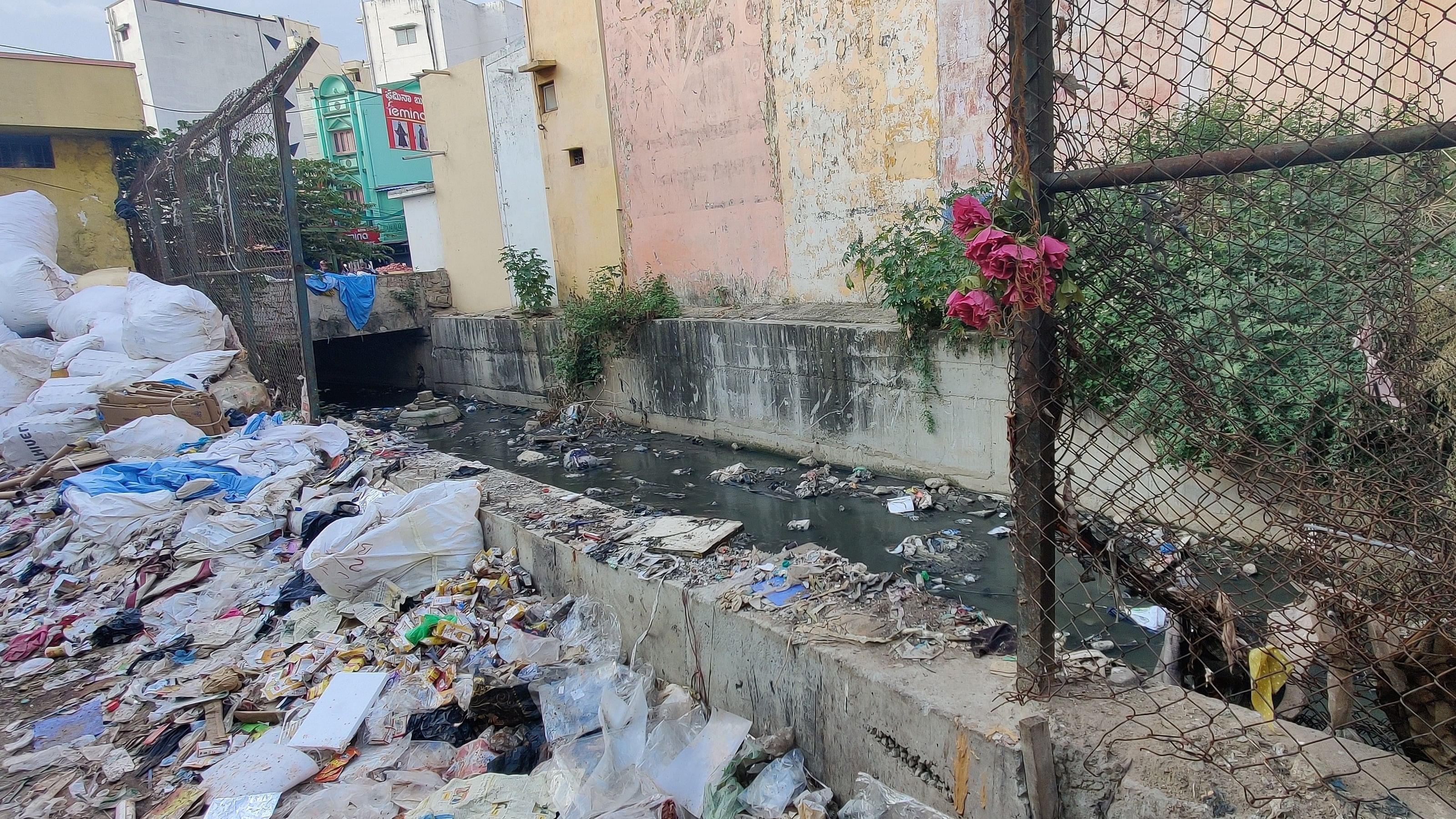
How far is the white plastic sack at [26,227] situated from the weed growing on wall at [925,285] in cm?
984

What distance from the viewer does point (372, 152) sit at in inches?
929

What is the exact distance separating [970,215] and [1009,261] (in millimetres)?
134

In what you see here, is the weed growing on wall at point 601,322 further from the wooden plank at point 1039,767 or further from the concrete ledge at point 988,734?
the wooden plank at point 1039,767

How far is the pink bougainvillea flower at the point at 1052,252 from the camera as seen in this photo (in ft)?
5.09

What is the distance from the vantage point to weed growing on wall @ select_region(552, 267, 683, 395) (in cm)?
987

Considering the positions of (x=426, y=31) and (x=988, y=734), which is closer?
(x=988, y=734)

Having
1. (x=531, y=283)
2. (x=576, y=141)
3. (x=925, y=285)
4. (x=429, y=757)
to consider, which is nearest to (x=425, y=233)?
(x=531, y=283)

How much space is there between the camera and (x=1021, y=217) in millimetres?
1645

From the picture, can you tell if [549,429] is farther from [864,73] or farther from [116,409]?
[864,73]

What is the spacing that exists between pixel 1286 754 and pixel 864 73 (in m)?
7.89

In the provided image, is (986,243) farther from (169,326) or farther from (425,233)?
(425,233)

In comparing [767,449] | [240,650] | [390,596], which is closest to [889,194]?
[767,449]

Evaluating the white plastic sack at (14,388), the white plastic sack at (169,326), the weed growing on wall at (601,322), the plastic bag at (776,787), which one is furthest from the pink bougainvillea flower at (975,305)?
the white plastic sack at (14,388)

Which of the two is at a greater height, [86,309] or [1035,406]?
[86,309]
